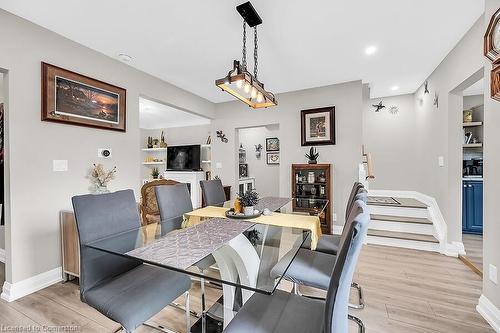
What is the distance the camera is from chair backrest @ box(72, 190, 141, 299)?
54.0 inches

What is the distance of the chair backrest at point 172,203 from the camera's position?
2.14 m

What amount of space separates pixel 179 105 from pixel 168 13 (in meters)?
1.98

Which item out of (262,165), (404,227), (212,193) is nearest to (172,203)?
(212,193)

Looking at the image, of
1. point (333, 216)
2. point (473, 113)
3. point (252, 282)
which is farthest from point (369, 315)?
point (473, 113)

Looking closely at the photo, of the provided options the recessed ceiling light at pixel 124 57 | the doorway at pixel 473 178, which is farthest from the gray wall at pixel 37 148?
the doorway at pixel 473 178

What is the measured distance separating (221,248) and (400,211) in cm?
361

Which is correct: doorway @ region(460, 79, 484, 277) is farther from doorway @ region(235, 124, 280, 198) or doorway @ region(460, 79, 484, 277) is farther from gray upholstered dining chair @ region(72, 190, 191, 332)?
doorway @ region(235, 124, 280, 198)

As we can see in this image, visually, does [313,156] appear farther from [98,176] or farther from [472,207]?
[98,176]

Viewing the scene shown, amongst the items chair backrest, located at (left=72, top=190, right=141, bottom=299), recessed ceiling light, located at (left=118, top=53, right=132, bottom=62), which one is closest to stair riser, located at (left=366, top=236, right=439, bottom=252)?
chair backrest, located at (left=72, top=190, right=141, bottom=299)

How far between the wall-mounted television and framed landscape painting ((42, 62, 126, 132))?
3.32 meters

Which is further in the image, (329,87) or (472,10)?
(329,87)

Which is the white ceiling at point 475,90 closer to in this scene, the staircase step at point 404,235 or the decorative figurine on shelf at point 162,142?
the staircase step at point 404,235

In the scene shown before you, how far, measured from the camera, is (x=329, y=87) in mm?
3936

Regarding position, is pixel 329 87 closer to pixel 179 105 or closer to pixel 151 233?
pixel 179 105
